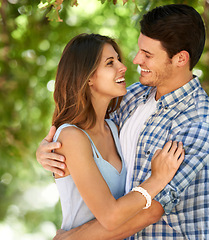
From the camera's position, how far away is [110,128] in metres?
2.35

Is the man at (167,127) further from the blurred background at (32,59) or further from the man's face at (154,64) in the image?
the blurred background at (32,59)

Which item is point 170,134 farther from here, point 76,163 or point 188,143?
point 76,163

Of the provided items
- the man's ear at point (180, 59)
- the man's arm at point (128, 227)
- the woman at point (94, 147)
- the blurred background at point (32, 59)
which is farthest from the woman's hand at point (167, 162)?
the blurred background at point (32, 59)

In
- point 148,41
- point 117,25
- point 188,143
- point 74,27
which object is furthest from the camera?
point 117,25

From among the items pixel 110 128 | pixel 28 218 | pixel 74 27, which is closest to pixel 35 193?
pixel 28 218

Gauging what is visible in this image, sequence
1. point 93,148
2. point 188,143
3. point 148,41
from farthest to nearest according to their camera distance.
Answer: point 148,41 → point 93,148 → point 188,143

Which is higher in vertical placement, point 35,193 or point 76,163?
point 35,193

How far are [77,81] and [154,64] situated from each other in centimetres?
46

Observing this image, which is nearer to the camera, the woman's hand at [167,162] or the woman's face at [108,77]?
the woman's hand at [167,162]

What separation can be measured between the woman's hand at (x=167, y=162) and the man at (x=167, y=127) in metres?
0.03

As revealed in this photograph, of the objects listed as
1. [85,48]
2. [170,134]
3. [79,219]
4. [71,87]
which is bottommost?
[79,219]

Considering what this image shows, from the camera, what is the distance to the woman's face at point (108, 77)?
2.16 m

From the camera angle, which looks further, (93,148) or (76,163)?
(93,148)

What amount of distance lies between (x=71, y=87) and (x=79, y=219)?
0.68 metres
